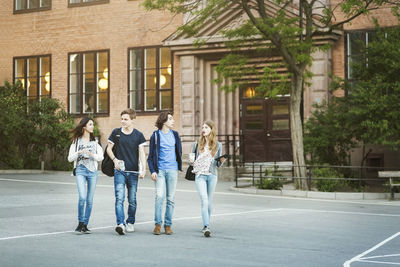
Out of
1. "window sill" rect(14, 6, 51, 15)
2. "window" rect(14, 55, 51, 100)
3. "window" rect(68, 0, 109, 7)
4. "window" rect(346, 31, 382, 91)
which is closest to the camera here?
"window" rect(346, 31, 382, 91)

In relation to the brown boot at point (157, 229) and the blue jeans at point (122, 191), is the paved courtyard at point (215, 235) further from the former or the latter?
the blue jeans at point (122, 191)

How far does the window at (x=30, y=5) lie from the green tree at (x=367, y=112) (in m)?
15.6

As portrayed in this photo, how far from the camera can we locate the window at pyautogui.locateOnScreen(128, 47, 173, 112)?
29656mm

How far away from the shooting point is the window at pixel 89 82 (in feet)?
102

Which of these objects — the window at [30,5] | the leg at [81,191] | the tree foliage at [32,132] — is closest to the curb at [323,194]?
the leg at [81,191]

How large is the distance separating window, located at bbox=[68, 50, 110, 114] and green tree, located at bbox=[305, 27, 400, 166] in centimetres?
1121

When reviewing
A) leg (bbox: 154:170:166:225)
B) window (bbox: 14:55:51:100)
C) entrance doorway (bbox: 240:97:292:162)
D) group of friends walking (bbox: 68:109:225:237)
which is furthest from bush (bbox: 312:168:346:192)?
window (bbox: 14:55:51:100)

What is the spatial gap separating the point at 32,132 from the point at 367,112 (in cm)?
1501

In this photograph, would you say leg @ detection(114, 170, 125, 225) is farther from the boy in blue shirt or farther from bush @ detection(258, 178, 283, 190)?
bush @ detection(258, 178, 283, 190)

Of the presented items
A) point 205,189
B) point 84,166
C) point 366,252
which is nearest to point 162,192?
point 205,189

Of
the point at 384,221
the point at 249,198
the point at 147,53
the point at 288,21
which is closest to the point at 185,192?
the point at 249,198

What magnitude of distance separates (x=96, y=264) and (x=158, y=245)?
166 cm

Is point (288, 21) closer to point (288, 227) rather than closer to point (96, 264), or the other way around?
point (288, 227)

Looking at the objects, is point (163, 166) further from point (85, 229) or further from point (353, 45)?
point (353, 45)
